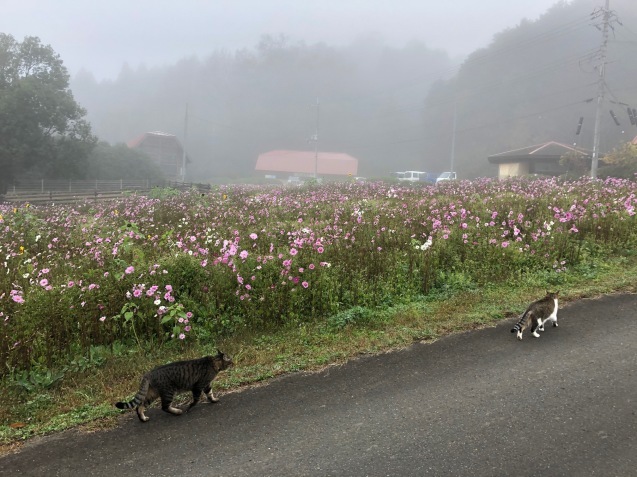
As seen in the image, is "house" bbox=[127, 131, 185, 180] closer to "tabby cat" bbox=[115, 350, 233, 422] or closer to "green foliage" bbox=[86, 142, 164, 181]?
"green foliage" bbox=[86, 142, 164, 181]

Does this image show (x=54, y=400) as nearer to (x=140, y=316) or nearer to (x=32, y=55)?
(x=140, y=316)

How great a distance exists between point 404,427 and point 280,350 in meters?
1.98

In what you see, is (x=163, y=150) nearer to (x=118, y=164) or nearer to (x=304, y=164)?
(x=118, y=164)

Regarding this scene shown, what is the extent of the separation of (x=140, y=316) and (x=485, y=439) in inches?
164

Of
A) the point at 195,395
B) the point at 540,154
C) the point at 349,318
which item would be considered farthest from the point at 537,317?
the point at 540,154

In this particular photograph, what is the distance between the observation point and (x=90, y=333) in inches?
216

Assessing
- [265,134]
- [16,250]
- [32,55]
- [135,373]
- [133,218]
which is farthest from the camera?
[265,134]

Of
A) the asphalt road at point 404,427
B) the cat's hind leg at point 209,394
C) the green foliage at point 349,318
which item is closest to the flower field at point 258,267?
the green foliage at point 349,318

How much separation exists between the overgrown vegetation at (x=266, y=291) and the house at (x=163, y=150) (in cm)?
6382

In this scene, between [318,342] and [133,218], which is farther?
[133,218]

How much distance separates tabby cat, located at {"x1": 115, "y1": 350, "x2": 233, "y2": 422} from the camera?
3860mm

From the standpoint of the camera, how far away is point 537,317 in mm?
5273

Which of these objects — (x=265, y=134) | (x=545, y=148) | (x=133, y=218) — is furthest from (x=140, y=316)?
(x=265, y=134)

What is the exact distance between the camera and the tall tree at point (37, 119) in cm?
3491
